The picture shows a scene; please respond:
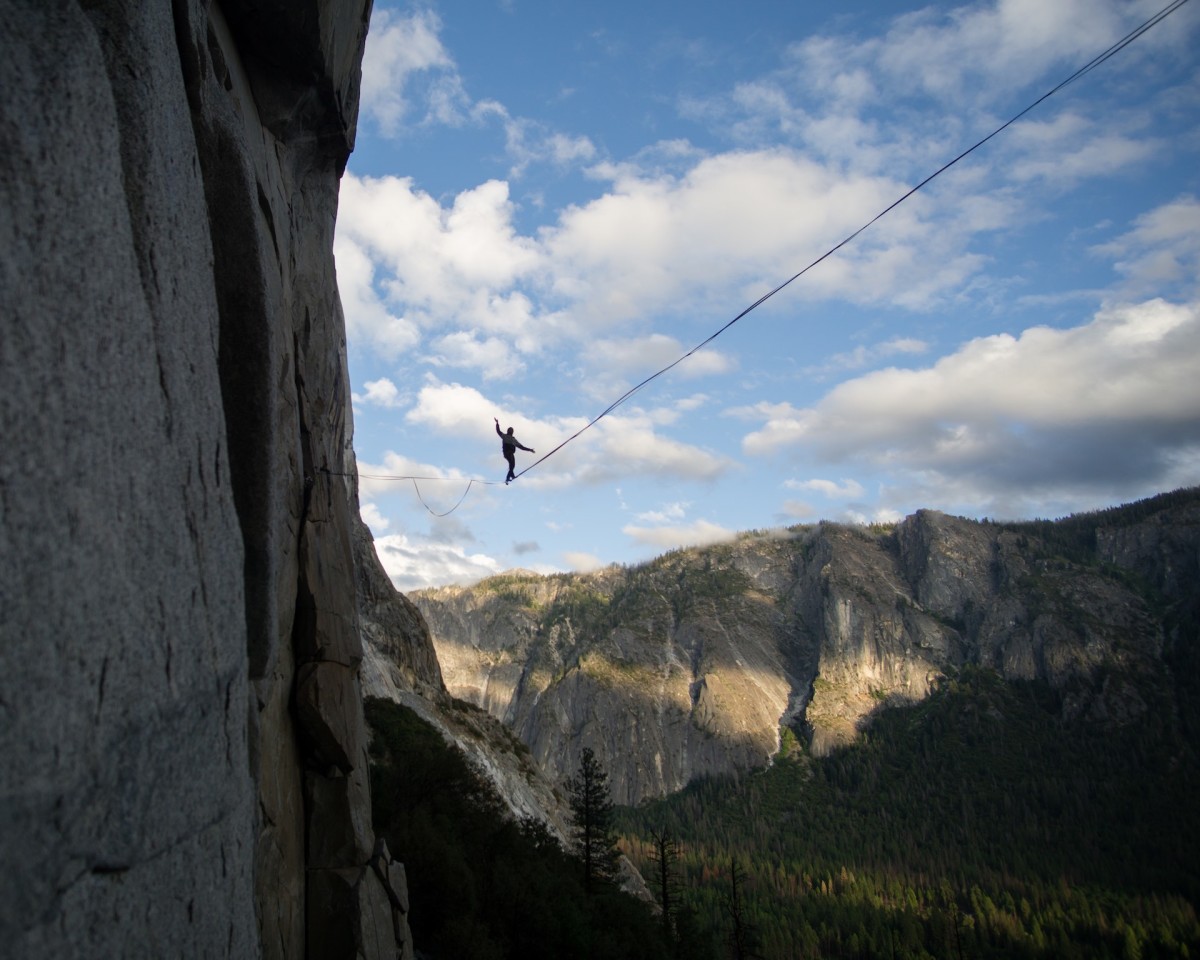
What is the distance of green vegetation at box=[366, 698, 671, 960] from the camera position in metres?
25.7

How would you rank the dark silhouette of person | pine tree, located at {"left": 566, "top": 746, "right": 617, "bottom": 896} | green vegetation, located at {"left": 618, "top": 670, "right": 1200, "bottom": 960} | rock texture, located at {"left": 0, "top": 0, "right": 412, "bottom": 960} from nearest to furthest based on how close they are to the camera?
1. rock texture, located at {"left": 0, "top": 0, "right": 412, "bottom": 960}
2. the dark silhouette of person
3. pine tree, located at {"left": 566, "top": 746, "right": 617, "bottom": 896}
4. green vegetation, located at {"left": 618, "top": 670, "right": 1200, "bottom": 960}

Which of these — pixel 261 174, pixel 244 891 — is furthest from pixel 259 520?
pixel 261 174

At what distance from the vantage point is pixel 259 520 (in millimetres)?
10484

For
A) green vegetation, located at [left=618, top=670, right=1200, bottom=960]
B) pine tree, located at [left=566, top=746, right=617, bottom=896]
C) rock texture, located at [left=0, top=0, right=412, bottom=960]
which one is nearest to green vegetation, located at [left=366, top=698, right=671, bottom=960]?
pine tree, located at [left=566, top=746, right=617, bottom=896]

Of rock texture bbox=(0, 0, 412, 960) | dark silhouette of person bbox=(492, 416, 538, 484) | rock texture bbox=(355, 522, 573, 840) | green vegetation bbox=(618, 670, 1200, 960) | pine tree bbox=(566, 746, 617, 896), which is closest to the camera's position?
rock texture bbox=(0, 0, 412, 960)

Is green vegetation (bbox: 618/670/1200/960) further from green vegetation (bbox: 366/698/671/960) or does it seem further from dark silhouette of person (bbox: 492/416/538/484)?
dark silhouette of person (bbox: 492/416/538/484)

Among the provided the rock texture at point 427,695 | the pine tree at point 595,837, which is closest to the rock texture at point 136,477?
the rock texture at point 427,695

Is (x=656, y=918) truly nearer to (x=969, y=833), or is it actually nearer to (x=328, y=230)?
(x=328, y=230)

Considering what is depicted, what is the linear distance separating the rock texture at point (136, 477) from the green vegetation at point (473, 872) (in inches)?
569

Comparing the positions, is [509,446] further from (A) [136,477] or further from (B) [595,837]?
(B) [595,837]

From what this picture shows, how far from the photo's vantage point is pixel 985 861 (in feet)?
486

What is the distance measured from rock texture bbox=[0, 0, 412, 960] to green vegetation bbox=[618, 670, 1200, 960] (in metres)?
48.0

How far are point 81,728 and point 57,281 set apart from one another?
2.99 meters

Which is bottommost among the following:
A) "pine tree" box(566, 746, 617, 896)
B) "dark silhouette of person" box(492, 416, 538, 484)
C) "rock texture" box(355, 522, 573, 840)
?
"pine tree" box(566, 746, 617, 896)
